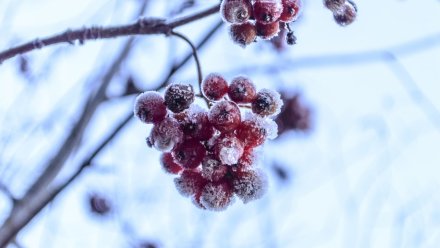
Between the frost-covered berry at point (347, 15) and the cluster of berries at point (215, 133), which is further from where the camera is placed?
the frost-covered berry at point (347, 15)

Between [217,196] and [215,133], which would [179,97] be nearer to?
[215,133]

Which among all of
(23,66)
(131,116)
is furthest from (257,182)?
(23,66)

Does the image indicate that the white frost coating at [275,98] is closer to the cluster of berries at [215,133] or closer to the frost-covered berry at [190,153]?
the cluster of berries at [215,133]

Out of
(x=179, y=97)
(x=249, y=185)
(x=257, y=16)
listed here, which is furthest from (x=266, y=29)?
(x=249, y=185)

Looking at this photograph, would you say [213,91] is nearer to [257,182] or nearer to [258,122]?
[258,122]

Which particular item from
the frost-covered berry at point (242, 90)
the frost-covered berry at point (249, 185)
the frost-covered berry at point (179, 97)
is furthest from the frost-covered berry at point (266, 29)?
the frost-covered berry at point (249, 185)

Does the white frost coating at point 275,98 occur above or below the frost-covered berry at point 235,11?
below

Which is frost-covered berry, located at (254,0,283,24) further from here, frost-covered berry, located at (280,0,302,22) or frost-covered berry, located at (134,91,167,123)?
frost-covered berry, located at (134,91,167,123)
